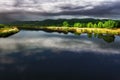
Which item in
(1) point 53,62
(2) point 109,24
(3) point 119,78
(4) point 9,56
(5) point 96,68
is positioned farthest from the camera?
(2) point 109,24

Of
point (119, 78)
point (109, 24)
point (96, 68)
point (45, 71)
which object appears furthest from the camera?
point (109, 24)

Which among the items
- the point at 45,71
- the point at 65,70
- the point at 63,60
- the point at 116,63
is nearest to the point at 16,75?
the point at 45,71

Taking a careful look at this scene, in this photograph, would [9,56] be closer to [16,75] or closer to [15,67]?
[15,67]

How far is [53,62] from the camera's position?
35.4 metres

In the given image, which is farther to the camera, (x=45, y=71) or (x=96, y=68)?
(x=96, y=68)

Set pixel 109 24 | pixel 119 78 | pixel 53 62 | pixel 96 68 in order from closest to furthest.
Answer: pixel 119 78, pixel 96 68, pixel 53 62, pixel 109 24

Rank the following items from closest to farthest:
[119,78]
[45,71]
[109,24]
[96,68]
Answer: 1. [119,78]
2. [45,71]
3. [96,68]
4. [109,24]

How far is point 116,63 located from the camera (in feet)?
117

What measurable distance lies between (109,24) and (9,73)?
107m

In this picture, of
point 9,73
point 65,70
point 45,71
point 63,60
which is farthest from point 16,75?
point 63,60

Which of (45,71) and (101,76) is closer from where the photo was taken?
(101,76)

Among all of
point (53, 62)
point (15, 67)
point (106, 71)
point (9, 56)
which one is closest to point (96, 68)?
point (106, 71)

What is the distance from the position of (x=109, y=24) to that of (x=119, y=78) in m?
105

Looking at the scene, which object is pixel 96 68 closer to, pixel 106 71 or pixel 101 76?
pixel 106 71
